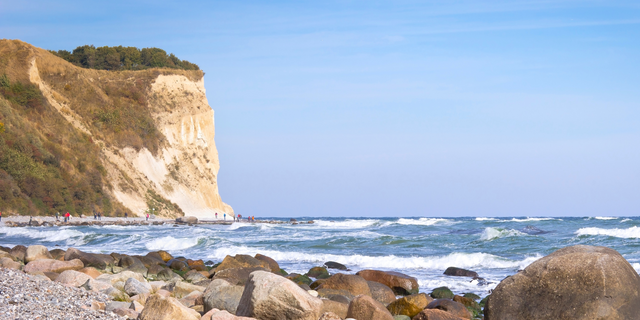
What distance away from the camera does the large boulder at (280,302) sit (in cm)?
697

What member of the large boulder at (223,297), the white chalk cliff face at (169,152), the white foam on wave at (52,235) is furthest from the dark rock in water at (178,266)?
the white chalk cliff face at (169,152)

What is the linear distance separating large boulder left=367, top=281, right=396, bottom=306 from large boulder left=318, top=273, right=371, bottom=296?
0.14 m

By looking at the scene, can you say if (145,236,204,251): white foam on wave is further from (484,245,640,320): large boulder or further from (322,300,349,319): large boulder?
(484,245,640,320): large boulder

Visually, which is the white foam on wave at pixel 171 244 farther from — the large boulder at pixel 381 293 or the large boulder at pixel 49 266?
the large boulder at pixel 381 293

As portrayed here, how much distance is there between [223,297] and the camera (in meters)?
8.66

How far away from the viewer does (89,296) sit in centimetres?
882

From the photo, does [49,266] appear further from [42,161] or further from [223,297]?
[42,161]

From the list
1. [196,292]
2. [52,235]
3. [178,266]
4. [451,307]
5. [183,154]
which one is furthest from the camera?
[183,154]

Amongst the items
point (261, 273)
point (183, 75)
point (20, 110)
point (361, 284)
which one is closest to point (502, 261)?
point (361, 284)

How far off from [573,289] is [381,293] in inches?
200

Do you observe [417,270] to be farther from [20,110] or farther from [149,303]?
[20,110]

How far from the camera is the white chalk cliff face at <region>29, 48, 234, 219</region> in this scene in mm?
55656

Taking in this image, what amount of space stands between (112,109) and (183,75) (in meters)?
11.1

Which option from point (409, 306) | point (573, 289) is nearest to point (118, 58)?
point (409, 306)
